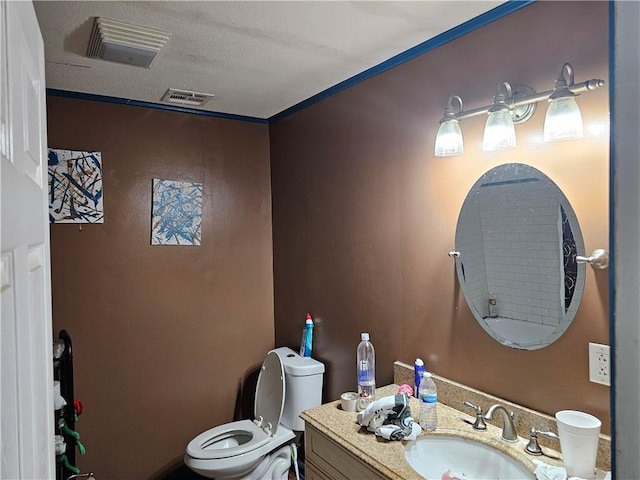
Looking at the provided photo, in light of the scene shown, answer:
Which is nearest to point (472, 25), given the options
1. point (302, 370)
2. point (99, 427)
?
point (302, 370)

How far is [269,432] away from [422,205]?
58.0 inches

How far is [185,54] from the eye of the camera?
1963mm

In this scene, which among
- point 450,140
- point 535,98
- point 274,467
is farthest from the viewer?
point 274,467

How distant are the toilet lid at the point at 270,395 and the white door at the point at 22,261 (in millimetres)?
1643

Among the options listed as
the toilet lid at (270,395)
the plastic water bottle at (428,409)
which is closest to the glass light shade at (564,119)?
the plastic water bottle at (428,409)

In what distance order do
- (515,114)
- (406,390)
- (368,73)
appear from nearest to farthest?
(515,114) → (406,390) → (368,73)

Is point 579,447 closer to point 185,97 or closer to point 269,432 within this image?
point 269,432

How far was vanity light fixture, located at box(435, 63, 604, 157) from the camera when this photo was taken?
4.42 feet

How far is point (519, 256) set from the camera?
1.58 meters

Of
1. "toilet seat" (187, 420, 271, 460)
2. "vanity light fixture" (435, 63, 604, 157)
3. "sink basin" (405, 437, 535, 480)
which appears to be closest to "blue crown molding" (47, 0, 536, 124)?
"vanity light fixture" (435, 63, 604, 157)

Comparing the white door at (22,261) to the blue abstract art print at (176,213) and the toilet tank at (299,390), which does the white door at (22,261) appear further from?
the blue abstract art print at (176,213)

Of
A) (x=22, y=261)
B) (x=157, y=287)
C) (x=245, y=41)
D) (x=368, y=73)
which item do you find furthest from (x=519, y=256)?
(x=157, y=287)

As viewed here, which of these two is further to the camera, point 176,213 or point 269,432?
point 176,213

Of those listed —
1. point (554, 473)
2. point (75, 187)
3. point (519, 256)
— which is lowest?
point (554, 473)
